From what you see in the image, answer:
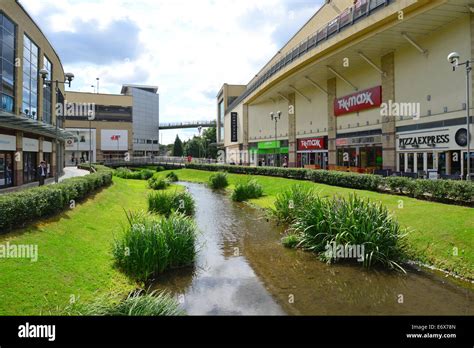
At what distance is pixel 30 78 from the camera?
25.8 metres

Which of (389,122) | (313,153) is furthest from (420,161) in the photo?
(313,153)

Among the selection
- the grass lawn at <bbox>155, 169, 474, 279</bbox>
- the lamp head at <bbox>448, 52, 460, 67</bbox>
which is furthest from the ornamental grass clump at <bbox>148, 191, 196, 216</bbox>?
the lamp head at <bbox>448, 52, 460, 67</bbox>

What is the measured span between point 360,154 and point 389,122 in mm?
4844

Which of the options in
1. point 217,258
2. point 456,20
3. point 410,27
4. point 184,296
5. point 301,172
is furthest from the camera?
point 301,172

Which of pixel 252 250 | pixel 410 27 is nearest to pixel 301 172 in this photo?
pixel 410 27

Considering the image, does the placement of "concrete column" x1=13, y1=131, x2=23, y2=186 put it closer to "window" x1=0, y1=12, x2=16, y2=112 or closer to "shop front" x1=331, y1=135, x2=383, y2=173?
"window" x1=0, y1=12, x2=16, y2=112

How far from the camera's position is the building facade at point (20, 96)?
2059 cm

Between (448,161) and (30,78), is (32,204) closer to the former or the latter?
(30,78)

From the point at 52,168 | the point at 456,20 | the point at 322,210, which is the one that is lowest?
the point at 322,210

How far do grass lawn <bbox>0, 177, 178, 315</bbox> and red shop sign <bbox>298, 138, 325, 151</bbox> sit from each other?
28797 millimetres

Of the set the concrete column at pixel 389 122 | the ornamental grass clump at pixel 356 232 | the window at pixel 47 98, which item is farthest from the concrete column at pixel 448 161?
the window at pixel 47 98

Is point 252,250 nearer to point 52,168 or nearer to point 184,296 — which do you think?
point 184,296
